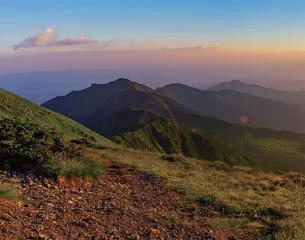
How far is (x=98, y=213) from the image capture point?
786 centimetres

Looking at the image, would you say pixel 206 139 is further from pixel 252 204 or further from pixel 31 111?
pixel 252 204

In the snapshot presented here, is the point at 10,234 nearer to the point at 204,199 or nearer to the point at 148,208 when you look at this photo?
the point at 148,208

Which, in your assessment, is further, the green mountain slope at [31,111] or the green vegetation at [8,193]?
the green mountain slope at [31,111]

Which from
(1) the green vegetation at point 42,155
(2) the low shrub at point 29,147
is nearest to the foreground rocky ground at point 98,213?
(1) the green vegetation at point 42,155

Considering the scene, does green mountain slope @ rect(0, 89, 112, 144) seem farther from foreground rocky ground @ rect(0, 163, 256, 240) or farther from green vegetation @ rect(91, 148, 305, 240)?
foreground rocky ground @ rect(0, 163, 256, 240)

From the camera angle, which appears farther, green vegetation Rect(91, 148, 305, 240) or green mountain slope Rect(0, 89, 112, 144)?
green mountain slope Rect(0, 89, 112, 144)

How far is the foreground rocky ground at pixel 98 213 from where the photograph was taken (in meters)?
6.59

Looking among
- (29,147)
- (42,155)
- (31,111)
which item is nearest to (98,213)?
(42,155)

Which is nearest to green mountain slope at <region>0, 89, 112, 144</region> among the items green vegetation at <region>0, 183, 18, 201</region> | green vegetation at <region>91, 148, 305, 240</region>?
green vegetation at <region>91, 148, 305, 240</region>

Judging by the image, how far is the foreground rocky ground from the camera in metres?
6.59

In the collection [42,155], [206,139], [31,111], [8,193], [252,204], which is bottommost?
[206,139]

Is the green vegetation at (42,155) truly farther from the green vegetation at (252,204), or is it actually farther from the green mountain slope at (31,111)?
the green mountain slope at (31,111)

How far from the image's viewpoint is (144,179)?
40.9ft

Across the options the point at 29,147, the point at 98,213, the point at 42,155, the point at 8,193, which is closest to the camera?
the point at 8,193
